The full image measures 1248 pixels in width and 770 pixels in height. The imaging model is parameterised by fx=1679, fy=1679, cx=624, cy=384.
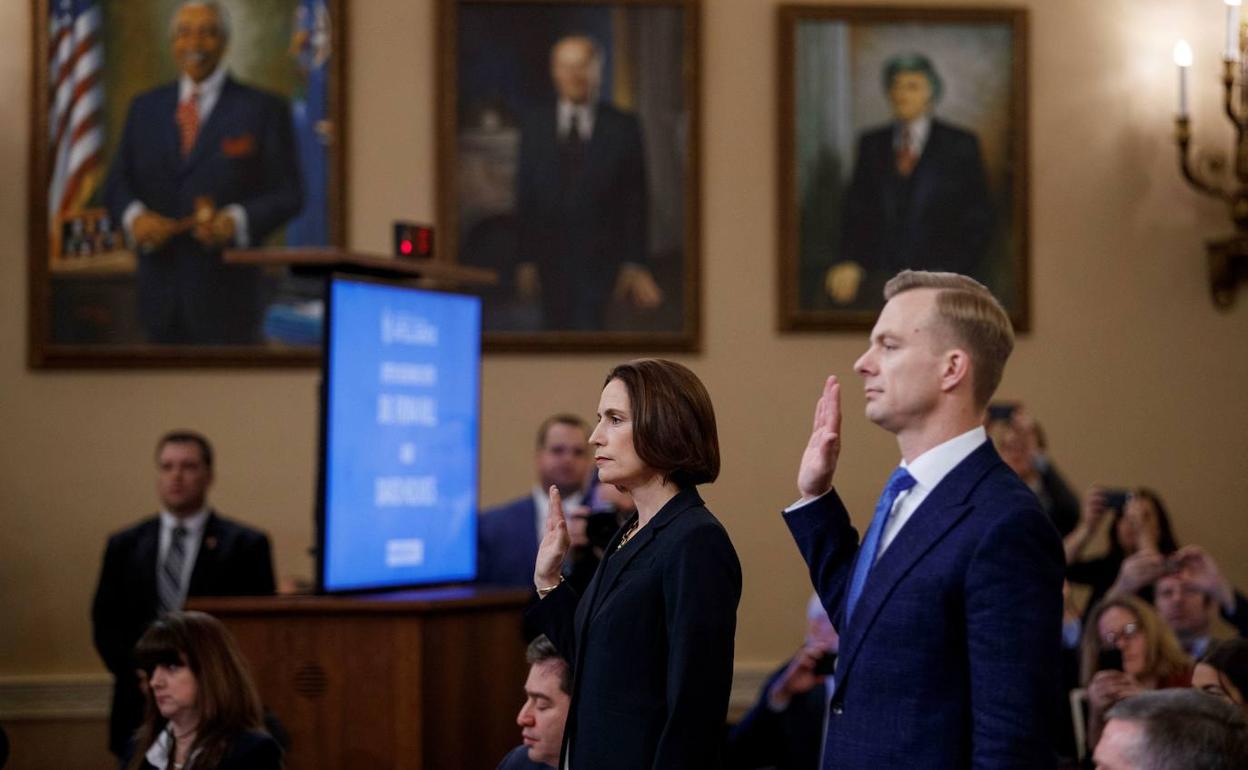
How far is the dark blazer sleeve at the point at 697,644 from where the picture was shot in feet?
9.89

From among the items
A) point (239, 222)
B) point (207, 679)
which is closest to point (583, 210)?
point (239, 222)

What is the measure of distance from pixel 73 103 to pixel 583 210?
230cm

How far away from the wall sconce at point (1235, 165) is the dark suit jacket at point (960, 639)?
5.45 m

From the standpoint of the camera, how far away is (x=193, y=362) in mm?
7387

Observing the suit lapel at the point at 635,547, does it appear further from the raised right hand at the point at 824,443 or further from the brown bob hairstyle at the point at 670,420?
the raised right hand at the point at 824,443

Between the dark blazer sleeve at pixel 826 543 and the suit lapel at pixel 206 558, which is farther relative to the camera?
the suit lapel at pixel 206 558

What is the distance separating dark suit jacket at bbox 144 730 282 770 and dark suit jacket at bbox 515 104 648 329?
3563 millimetres

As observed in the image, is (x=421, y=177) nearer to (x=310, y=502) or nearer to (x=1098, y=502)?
(x=310, y=502)

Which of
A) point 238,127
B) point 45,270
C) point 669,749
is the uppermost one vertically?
point 238,127

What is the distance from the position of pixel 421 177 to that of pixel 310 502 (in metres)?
1.54

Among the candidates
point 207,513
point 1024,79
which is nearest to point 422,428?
point 207,513

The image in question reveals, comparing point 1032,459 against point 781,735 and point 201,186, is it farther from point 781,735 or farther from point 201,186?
point 201,186

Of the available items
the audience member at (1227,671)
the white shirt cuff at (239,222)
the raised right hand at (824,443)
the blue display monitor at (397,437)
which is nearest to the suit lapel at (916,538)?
the raised right hand at (824,443)

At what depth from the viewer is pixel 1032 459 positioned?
7.26m
